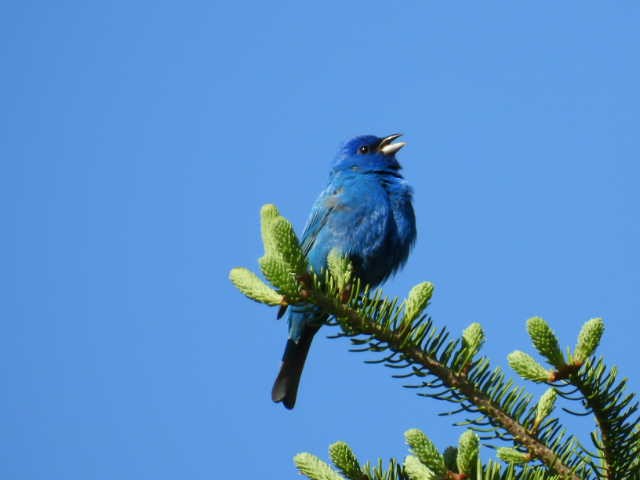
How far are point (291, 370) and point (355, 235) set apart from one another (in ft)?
4.21

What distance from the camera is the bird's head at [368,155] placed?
7.74 meters

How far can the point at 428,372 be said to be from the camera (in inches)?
120

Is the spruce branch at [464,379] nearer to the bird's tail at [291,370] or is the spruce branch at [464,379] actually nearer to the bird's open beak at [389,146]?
the bird's tail at [291,370]

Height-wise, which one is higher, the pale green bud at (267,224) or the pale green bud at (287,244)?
the pale green bud at (267,224)

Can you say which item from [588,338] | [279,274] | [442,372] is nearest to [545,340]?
[588,338]

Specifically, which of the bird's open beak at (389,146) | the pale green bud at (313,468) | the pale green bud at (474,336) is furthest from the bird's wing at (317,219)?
the pale green bud at (313,468)

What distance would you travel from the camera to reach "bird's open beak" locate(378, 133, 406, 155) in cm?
811

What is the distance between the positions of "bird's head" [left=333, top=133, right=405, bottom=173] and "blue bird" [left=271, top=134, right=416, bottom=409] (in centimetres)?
55

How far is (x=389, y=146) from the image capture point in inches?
322

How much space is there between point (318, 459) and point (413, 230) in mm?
4267

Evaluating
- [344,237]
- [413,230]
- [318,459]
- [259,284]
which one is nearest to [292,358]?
[344,237]

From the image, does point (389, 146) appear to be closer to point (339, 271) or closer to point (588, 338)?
point (339, 271)

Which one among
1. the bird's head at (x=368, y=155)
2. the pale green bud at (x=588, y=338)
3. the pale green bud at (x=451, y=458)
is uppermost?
the bird's head at (x=368, y=155)

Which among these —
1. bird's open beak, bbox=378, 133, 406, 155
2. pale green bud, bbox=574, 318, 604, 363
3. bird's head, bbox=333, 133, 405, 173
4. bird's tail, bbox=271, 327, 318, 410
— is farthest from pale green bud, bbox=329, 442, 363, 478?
bird's open beak, bbox=378, 133, 406, 155
